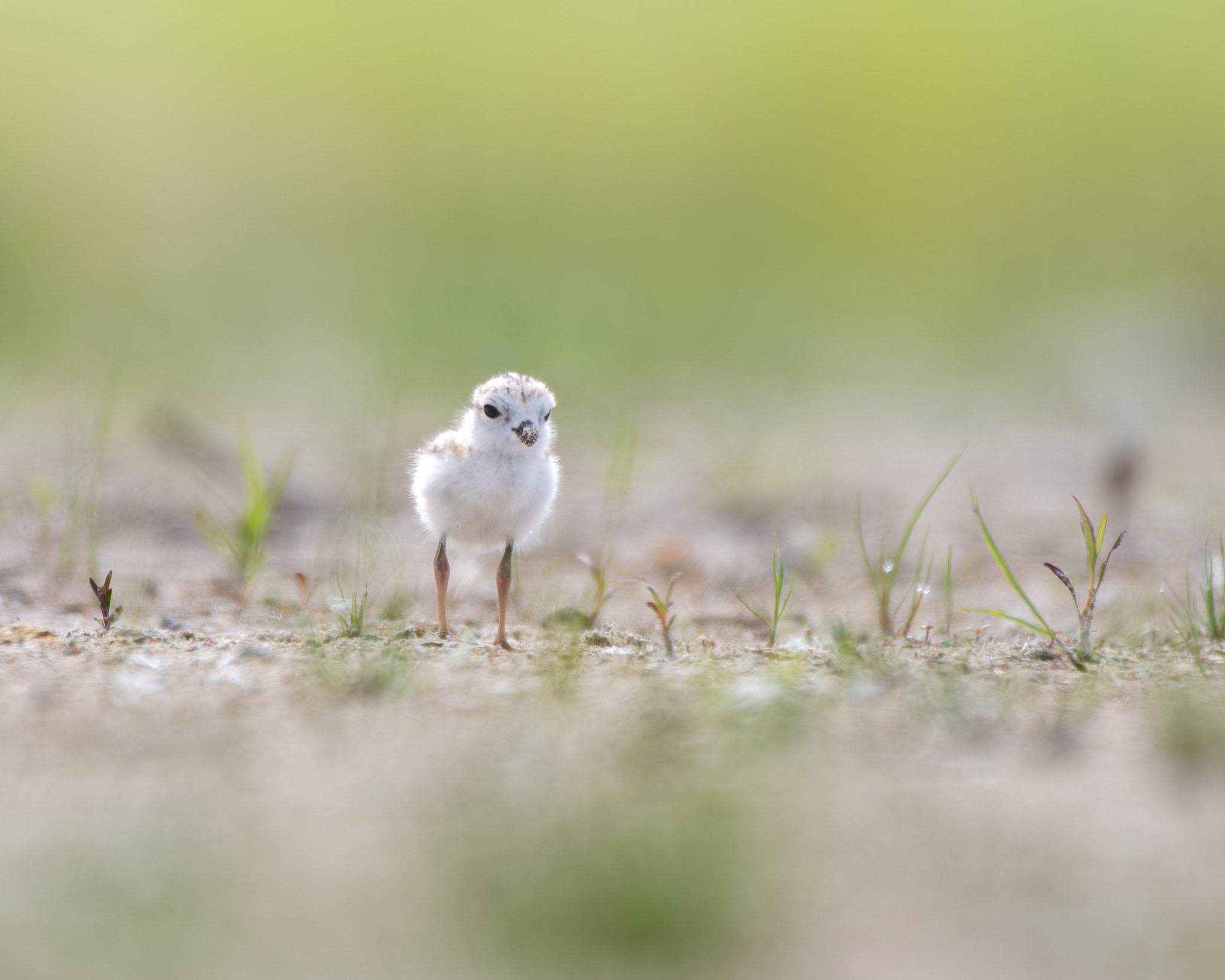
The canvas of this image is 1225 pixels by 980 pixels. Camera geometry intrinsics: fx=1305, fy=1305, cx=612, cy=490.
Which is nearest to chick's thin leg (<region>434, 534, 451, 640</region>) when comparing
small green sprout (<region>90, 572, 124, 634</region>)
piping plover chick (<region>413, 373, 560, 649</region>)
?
piping plover chick (<region>413, 373, 560, 649</region>)

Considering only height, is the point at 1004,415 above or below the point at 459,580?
above

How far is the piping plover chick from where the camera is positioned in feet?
10.7

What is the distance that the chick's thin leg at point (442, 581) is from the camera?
3.04m

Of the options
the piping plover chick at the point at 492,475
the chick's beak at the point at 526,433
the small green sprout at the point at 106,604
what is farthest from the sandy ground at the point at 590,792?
the chick's beak at the point at 526,433

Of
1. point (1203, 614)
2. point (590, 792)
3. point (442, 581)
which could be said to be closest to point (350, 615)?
point (442, 581)

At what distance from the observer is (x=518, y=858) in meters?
1.71

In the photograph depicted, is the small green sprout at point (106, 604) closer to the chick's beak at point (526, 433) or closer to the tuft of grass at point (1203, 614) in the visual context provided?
the chick's beak at point (526, 433)

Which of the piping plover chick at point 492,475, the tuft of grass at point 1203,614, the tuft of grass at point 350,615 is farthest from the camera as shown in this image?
the piping plover chick at point 492,475

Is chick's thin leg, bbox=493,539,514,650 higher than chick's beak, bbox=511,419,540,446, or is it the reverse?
chick's beak, bbox=511,419,540,446

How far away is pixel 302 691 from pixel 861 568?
6.57 feet

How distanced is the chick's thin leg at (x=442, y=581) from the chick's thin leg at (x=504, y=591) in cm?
13

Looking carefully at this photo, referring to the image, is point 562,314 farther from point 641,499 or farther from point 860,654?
point 860,654

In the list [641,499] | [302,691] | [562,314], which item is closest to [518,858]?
[302,691]

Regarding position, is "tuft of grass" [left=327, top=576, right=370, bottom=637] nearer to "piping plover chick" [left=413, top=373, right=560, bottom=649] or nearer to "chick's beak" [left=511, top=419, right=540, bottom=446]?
"piping plover chick" [left=413, top=373, right=560, bottom=649]
